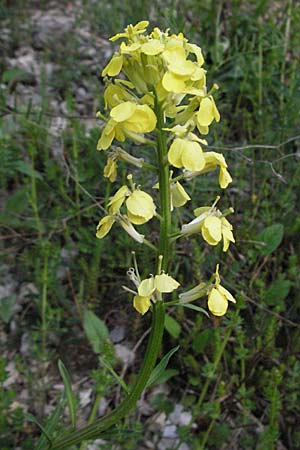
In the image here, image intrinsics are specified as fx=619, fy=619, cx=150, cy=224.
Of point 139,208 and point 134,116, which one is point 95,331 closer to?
point 139,208

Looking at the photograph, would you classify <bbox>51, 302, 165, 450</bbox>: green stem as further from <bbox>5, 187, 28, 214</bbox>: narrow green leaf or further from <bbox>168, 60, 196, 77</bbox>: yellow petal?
<bbox>5, 187, 28, 214</bbox>: narrow green leaf

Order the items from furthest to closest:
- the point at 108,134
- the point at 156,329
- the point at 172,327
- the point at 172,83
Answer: the point at 172,327 → the point at 156,329 → the point at 108,134 → the point at 172,83

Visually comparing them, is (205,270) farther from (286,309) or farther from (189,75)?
(189,75)

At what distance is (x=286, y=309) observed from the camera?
2.56 m

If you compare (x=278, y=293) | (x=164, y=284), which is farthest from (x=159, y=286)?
(x=278, y=293)

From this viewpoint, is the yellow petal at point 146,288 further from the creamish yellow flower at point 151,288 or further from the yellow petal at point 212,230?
the yellow petal at point 212,230

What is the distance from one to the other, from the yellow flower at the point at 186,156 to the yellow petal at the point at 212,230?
6.0 inches

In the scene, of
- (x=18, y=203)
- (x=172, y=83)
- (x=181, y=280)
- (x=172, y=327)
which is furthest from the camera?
(x=18, y=203)

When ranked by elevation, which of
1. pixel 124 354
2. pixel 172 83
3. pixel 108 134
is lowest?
pixel 124 354

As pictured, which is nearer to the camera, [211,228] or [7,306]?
[211,228]

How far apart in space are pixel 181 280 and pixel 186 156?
1214mm

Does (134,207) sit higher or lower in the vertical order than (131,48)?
lower

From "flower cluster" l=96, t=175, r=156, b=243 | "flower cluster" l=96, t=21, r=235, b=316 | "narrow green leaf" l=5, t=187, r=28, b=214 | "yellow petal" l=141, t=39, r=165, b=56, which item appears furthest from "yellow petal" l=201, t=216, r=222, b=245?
"narrow green leaf" l=5, t=187, r=28, b=214

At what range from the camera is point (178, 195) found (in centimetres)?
153
